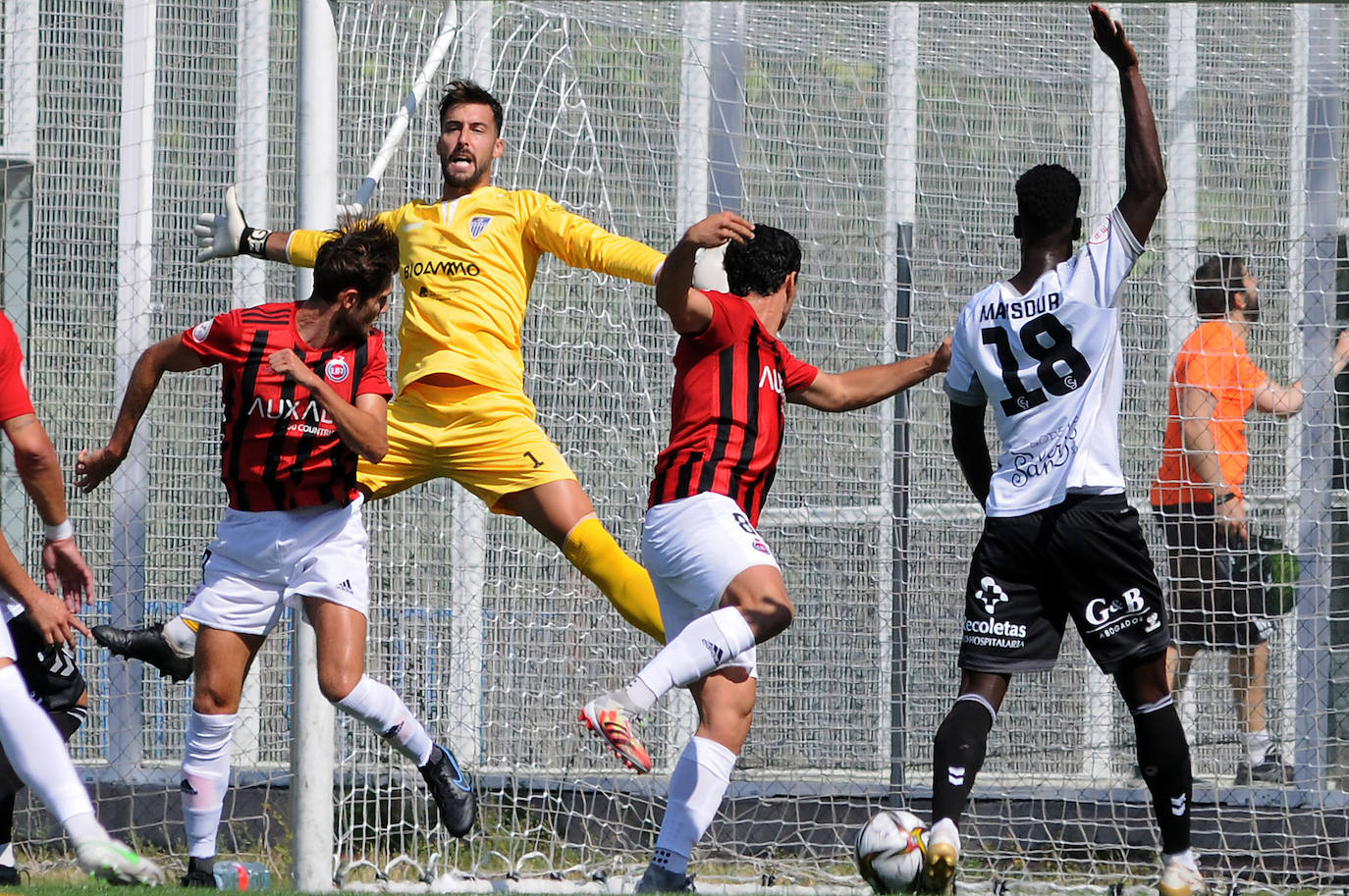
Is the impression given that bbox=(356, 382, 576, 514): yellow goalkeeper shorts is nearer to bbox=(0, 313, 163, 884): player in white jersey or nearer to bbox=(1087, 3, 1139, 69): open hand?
bbox=(0, 313, 163, 884): player in white jersey

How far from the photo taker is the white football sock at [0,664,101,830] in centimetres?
384

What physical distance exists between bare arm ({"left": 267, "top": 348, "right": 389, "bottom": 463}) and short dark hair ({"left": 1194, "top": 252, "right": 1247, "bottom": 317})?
12.0ft

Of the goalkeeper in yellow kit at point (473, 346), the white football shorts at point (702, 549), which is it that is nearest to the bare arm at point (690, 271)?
the white football shorts at point (702, 549)

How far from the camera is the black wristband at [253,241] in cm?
552

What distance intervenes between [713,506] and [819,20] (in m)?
3.31

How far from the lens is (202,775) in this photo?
4805 mm

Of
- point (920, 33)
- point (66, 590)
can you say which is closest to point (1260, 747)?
point (920, 33)

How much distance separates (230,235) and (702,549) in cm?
239

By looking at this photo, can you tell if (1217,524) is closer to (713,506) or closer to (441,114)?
(713,506)

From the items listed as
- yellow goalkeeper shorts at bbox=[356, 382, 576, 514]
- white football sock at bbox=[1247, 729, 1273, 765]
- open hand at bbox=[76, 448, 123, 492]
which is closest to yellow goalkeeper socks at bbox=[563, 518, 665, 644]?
yellow goalkeeper shorts at bbox=[356, 382, 576, 514]

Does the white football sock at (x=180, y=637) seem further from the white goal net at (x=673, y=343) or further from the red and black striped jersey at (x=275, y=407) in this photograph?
the white goal net at (x=673, y=343)

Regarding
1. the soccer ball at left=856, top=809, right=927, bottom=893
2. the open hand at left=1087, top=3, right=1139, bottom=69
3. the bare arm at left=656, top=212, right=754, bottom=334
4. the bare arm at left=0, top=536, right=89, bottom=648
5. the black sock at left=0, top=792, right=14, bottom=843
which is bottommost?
the black sock at left=0, top=792, right=14, bottom=843

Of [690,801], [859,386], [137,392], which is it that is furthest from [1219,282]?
[137,392]

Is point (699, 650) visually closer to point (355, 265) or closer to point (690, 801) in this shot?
point (690, 801)
